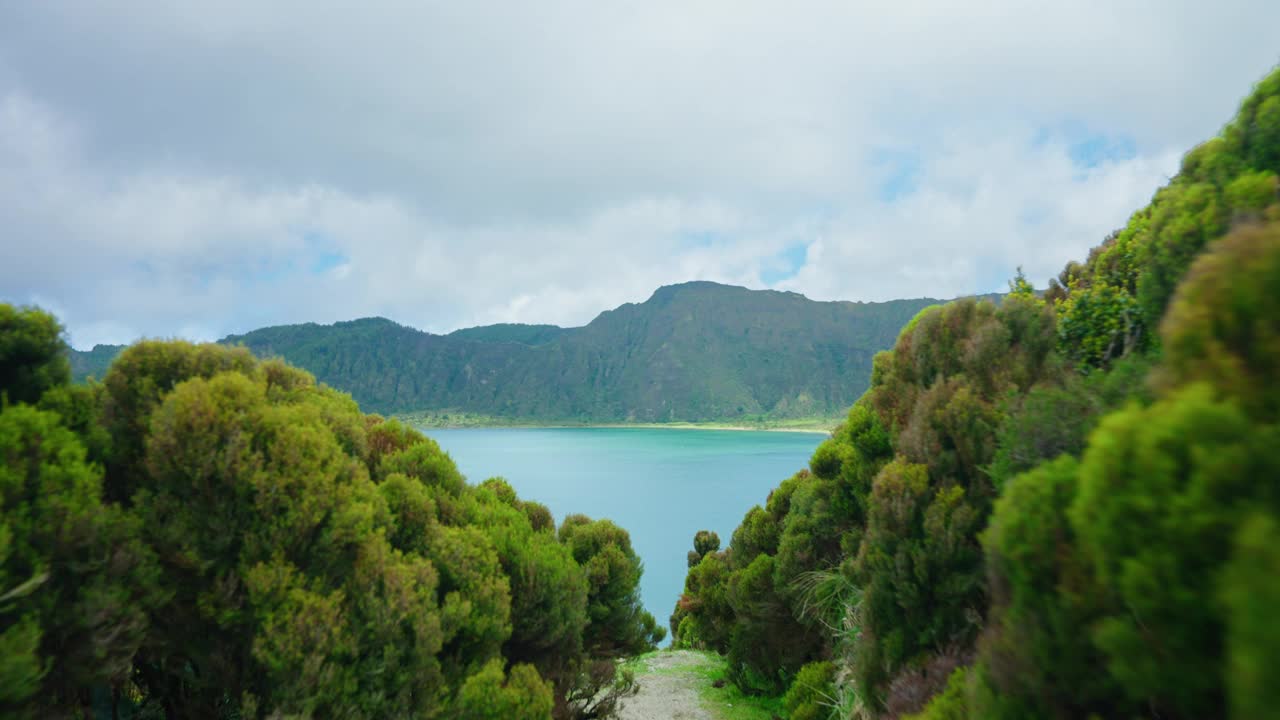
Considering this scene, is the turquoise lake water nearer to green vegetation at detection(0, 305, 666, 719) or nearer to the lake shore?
green vegetation at detection(0, 305, 666, 719)

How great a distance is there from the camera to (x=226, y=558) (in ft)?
15.5

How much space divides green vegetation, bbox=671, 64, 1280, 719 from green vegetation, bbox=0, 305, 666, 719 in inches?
169

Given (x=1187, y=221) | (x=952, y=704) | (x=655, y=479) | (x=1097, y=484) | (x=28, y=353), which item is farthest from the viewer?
(x=655, y=479)

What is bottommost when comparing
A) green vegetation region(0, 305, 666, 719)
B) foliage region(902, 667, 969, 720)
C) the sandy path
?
the sandy path

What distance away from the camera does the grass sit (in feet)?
38.5

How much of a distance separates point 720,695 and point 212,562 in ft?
37.7

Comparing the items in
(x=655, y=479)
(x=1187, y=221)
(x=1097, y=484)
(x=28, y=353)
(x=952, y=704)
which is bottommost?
(x=655, y=479)

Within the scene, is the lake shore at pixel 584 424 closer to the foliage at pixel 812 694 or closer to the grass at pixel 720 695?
the grass at pixel 720 695

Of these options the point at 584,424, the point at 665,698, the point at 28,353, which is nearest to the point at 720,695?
the point at 665,698

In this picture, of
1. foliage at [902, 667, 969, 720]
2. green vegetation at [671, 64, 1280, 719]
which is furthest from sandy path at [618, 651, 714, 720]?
foliage at [902, 667, 969, 720]

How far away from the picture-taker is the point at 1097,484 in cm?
212

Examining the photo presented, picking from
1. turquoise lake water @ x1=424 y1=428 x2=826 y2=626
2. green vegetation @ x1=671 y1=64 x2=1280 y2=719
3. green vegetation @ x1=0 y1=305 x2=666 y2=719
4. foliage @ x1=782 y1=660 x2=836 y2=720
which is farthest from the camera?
turquoise lake water @ x1=424 y1=428 x2=826 y2=626

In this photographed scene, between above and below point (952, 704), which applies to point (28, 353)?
above

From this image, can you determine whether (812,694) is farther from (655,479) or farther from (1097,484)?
(655,479)
